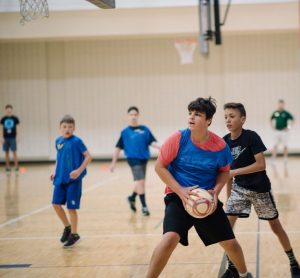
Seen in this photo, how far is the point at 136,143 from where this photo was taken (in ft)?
34.2

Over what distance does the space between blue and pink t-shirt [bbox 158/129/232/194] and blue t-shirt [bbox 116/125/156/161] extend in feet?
18.3

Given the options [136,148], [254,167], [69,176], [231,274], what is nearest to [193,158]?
[254,167]

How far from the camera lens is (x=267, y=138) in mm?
23234

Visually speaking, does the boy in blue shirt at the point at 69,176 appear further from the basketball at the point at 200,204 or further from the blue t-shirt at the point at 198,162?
the basketball at the point at 200,204

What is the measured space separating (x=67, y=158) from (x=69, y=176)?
236 mm

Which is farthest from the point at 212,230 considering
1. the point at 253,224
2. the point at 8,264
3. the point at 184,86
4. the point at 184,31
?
Answer: the point at 184,86

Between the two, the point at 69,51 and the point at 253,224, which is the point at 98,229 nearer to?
the point at 253,224

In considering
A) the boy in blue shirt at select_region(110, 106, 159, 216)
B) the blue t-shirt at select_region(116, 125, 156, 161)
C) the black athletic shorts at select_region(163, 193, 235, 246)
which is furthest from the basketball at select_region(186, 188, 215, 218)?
the blue t-shirt at select_region(116, 125, 156, 161)

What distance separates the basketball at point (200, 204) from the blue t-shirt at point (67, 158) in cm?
328

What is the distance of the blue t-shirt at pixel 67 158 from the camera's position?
24.6 ft

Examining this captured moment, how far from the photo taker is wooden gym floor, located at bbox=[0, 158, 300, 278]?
20.5 ft

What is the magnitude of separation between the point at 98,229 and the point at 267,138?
15.5 meters

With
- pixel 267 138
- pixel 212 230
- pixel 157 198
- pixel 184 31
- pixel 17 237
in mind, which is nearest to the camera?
pixel 212 230

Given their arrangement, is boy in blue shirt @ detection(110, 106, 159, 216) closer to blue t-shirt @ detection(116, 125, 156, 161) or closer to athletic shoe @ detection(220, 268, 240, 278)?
blue t-shirt @ detection(116, 125, 156, 161)
